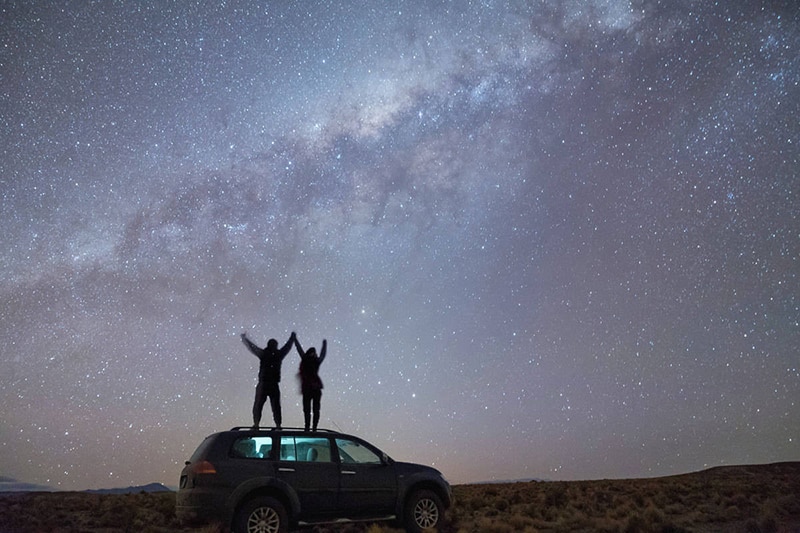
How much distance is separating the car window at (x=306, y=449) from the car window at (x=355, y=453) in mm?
241

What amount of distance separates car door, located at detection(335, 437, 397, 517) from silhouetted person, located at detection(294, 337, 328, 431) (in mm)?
3314

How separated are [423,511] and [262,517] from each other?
3.01 metres

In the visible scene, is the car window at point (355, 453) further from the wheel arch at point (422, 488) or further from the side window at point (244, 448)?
the side window at point (244, 448)

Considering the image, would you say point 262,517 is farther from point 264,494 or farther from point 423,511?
point 423,511

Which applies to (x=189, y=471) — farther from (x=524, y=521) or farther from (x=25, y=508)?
(x=25, y=508)

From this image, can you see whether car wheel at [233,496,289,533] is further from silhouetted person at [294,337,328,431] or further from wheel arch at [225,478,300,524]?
silhouetted person at [294,337,328,431]

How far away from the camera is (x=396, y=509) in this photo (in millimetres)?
10922

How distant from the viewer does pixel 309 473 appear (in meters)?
10.4

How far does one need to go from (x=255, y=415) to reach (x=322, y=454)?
4068 millimetres

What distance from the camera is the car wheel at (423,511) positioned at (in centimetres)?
1098

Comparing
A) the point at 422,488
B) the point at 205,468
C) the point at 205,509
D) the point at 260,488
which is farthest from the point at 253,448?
the point at 422,488

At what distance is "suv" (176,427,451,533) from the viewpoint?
958 centimetres

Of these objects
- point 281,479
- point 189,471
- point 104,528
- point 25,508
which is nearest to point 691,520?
point 281,479

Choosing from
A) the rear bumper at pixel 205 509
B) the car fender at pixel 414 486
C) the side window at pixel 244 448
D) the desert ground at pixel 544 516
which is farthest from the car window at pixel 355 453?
the rear bumper at pixel 205 509
